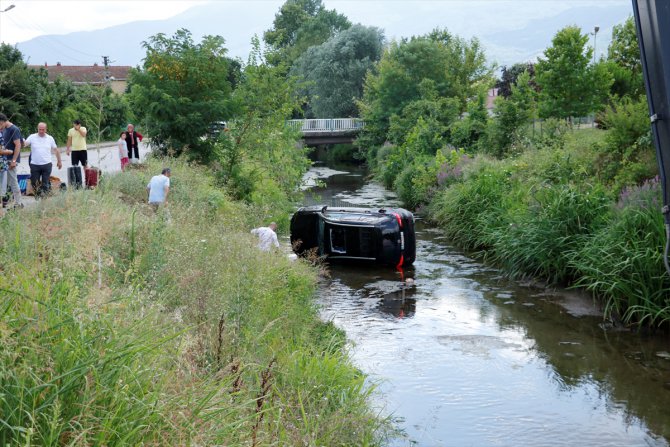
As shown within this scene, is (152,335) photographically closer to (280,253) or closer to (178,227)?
(178,227)

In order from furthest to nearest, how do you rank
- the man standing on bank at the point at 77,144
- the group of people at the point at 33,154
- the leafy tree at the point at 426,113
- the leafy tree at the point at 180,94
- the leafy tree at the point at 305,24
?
the leafy tree at the point at 305,24 → the leafy tree at the point at 426,113 → the leafy tree at the point at 180,94 → the man standing on bank at the point at 77,144 → the group of people at the point at 33,154

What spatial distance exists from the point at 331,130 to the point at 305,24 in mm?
34845

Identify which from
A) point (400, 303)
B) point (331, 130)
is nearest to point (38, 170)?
point (400, 303)

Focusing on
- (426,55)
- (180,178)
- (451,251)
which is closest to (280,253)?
(180,178)

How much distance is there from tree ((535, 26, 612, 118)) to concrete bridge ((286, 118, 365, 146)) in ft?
68.5

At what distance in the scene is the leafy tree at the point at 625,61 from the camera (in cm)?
3813

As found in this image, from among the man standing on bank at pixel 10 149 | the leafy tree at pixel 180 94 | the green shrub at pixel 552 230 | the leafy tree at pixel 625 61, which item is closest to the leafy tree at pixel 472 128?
the leafy tree at pixel 625 61

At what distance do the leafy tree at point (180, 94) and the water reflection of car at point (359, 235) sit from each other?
4904 millimetres

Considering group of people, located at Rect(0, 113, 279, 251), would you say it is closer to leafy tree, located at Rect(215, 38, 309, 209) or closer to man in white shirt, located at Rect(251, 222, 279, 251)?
man in white shirt, located at Rect(251, 222, 279, 251)

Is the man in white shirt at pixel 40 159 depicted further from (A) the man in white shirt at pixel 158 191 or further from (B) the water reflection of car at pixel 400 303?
(B) the water reflection of car at pixel 400 303

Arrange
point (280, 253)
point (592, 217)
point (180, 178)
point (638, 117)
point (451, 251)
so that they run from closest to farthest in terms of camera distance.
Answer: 1. point (280, 253)
2. point (592, 217)
3. point (638, 117)
4. point (180, 178)
5. point (451, 251)

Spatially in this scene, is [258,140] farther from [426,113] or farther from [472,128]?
[426,113]

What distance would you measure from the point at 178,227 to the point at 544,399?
5.79 metres

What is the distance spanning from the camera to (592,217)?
15.4 metres
